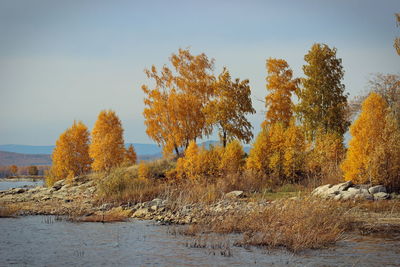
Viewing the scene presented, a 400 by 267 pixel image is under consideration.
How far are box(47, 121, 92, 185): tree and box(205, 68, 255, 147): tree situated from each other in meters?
13.3

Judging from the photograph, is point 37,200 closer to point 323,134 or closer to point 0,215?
point 0,215

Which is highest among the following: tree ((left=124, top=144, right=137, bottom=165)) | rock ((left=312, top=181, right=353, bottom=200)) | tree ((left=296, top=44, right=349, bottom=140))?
tree ((left=296, top=44, right=349, bottom=140))

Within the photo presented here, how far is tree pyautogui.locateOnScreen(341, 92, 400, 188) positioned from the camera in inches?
985

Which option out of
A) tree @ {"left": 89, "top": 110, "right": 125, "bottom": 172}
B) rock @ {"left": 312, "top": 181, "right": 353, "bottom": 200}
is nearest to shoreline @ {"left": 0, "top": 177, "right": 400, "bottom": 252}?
rock @ {"left": 312, "top": 181, "right": 353, "bottom": 200}

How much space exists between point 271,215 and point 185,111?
25303 millimetres

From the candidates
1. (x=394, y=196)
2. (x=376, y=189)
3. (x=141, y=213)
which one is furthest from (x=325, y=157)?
(x=141, y=213)

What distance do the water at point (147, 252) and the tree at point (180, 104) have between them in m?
22.6

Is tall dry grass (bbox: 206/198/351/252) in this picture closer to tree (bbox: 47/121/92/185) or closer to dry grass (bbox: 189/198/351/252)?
dry grass (bbox: 189/198/351/252)

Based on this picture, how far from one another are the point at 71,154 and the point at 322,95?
78.9 ft

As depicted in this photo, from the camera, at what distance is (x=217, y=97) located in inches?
1623

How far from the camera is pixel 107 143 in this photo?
40531 millimetres

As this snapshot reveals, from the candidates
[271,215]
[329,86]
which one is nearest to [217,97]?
[329,86]

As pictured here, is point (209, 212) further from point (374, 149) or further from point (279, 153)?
point (279, 153)

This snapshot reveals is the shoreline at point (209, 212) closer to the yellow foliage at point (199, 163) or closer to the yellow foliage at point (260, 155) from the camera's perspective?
the yellow foliage at point (260, 155)
